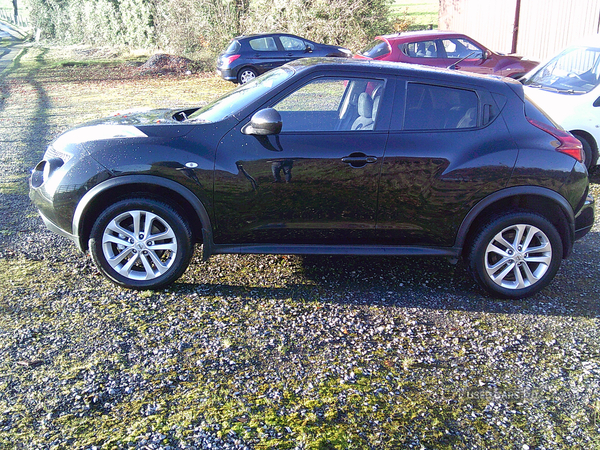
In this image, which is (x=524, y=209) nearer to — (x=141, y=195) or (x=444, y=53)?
(x=141, y=195)

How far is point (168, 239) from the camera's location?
4.45 meters

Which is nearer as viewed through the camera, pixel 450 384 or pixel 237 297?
pixel 450 384

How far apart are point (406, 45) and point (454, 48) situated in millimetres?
1172

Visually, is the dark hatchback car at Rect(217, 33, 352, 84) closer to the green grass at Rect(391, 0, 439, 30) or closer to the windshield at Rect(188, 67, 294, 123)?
the green grass at Rect(391, 0, 439, 30)

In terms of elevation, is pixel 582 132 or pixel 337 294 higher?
pixel 582 132

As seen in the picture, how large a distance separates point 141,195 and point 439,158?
237 centimetres

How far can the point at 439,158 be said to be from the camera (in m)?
4.38

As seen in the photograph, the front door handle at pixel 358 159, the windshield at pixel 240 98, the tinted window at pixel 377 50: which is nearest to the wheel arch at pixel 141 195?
the windshield at pixel 240 98

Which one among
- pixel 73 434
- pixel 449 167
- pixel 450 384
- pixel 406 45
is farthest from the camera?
pixel 406 45

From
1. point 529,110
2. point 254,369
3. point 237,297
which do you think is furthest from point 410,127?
point 254,369

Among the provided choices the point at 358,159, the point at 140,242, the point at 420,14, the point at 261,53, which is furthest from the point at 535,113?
the point at 420,14

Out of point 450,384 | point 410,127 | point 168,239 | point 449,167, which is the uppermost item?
point 410,127

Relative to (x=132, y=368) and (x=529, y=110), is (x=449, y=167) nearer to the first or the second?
(x=529, y=110)

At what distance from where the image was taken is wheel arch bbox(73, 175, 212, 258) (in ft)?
14.0
